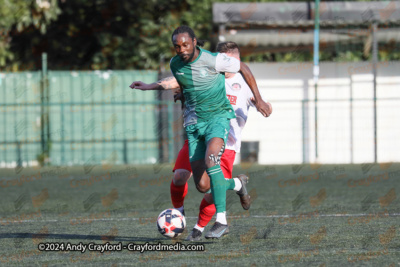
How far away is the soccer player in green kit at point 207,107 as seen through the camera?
20.7ft

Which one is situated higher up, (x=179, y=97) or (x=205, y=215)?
(x=179, y=97)

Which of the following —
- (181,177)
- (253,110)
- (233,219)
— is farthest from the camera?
(253,110)

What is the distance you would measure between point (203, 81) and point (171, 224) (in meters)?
1.21

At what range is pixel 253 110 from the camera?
20734 millimetres

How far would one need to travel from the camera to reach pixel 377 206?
31.2 ft

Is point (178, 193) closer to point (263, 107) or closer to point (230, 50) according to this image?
point (263, 107)

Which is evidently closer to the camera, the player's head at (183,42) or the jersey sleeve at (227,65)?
the player's head at (183,42)

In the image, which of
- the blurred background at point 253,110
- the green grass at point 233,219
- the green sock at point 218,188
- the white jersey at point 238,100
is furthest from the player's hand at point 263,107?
the blurred background at point 253,110

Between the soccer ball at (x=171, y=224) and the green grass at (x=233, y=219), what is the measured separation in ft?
0.88

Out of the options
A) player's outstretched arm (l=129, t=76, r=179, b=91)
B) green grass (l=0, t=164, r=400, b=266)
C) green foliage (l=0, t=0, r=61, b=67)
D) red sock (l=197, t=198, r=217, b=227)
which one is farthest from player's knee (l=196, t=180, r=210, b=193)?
green foliage (l=0, t=0, r=61, b=67)

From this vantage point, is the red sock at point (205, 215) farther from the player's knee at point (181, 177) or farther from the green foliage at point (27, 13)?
the green foliage at point (27, 13)

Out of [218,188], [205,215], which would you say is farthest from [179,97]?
[205,215]

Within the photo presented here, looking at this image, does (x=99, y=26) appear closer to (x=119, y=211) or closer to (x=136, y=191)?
(x=136, y=191)

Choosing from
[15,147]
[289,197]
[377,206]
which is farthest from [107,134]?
[377,206]
